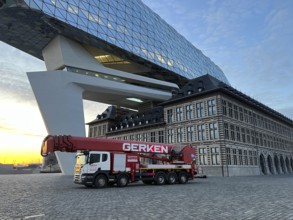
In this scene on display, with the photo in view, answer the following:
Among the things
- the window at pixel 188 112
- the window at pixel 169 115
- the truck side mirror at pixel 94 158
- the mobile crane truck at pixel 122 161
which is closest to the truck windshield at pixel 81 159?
the mobile crane truck at pixel 122 161

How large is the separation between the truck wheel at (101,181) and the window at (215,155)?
27.5 meters

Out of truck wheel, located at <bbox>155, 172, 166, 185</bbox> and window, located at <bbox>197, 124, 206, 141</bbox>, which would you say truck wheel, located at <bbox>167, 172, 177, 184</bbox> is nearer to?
truck wheel, located at <bbox>155, 172, 166, 185</bbox>

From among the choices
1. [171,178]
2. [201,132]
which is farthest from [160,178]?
[201,132]

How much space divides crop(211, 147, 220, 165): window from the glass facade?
1122 inches

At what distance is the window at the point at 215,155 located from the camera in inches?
1784

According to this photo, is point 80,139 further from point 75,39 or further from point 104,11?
point 104,11

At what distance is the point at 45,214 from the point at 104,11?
55.1 metres

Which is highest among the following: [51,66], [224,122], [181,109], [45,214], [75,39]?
[75,39]

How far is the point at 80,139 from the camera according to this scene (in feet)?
74.0

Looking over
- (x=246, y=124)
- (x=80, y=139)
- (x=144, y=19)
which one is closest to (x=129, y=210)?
(x=80, y=139)

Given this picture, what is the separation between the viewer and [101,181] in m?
22.5

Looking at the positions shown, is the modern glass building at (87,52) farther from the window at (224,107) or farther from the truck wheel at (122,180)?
the truck wheel at (122,180)

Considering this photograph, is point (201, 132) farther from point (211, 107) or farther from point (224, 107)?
point (224, 107)

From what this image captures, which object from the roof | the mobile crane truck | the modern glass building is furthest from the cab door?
the roof
